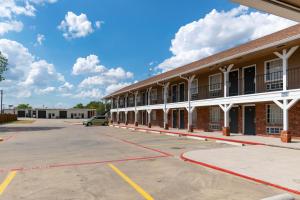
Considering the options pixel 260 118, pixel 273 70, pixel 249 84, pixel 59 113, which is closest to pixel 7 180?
pixel 260 118

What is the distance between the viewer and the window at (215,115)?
22.7 metres

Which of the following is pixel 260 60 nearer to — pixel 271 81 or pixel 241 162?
pixel 271 81

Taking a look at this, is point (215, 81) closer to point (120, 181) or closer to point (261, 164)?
point (261, 164)

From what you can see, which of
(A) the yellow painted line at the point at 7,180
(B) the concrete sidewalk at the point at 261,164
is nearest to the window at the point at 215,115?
(B) the concrete sidewalk at the point at 261,164

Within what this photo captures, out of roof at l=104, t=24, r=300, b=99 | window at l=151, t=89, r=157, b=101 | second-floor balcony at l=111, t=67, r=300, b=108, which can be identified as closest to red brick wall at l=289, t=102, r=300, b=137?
second-floor balcony at l=111, t=67, r=300, b=108

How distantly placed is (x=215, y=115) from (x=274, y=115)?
620cm

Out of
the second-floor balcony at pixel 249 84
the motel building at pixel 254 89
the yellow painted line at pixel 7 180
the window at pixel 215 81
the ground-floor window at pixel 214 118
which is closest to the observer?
the yellow painted line at pixel 7 180

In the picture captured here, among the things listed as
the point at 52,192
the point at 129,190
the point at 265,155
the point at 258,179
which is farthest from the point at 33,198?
the point at 265,155

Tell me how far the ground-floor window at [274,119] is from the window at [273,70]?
1.75 meters

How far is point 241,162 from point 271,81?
32.9 ft

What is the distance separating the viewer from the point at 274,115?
17438mm

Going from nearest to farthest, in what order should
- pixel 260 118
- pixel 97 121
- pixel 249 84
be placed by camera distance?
pixel 260 118, pixel 249 84, pixel 97 121

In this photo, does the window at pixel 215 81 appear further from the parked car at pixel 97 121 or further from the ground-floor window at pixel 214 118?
the parked car at pixel 97 121

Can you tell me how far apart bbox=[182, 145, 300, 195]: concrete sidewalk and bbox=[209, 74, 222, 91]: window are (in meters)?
11.3
